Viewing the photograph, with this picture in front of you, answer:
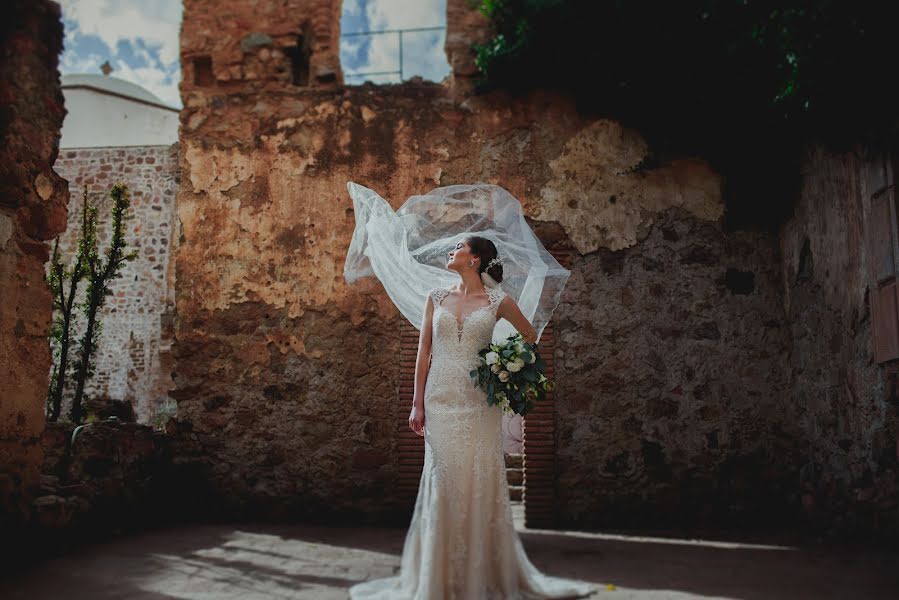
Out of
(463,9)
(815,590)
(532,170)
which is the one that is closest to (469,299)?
(815,590)

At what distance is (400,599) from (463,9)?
5399 mm

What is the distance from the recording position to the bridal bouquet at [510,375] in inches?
146

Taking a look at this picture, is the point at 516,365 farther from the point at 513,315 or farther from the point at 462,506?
the point at 462,506

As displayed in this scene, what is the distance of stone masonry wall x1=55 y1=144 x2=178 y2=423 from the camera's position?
47.0 ft

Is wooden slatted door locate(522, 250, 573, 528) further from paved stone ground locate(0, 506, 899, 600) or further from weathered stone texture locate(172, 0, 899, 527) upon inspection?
paved stone ground locate(0, 506, 899, 600)

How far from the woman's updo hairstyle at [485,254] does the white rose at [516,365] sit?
645 millimetres

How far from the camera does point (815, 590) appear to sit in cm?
380

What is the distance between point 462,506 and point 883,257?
3434mm

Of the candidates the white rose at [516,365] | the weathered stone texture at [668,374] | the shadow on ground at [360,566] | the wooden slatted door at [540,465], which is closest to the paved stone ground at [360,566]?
the shadow on ground at [360,566]

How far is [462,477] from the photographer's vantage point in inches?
148

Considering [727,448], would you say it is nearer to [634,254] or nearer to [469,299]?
[634,254]

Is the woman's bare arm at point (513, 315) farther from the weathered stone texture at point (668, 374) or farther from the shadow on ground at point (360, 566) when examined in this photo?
the weathered stone texture at point (668, 374)

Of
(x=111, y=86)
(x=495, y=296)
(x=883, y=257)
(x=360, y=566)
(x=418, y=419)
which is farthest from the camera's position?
(x=111, y=86)

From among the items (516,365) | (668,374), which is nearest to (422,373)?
(516,365)
